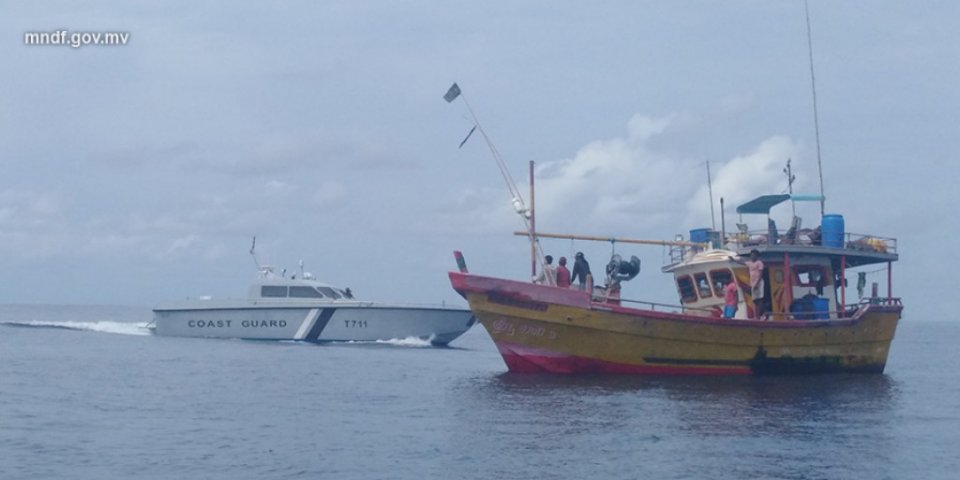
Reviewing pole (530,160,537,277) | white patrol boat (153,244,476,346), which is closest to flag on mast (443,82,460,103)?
pole (530,160,537,277)

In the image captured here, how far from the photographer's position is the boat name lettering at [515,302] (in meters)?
27.6

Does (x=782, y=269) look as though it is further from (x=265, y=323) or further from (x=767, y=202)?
(x=265, y=323)

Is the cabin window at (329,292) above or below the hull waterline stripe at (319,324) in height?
above

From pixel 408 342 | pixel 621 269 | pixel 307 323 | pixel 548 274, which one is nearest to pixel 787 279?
pixel 621 269

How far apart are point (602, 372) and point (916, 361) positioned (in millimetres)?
22617

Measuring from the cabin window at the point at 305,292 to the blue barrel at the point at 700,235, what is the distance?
16637 mm

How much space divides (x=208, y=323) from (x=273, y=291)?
10.8ft

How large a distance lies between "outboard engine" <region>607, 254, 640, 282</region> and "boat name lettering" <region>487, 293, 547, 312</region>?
9.33 ft

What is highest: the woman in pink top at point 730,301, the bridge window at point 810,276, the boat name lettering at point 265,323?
the bridge window at point 810,276

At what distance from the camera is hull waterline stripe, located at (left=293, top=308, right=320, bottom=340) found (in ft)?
143

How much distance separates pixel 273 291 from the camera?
44.4m

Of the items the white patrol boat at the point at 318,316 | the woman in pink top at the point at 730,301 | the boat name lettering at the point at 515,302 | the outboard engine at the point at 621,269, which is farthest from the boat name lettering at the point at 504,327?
the white patrol boat at the point at 318,316

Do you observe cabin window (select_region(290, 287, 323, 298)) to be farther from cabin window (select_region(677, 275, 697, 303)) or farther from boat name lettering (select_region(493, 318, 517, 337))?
cabin window (select_region(677, 275, 697, 303))

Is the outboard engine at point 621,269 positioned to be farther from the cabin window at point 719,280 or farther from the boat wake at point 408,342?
the boat wake at point 408,342
